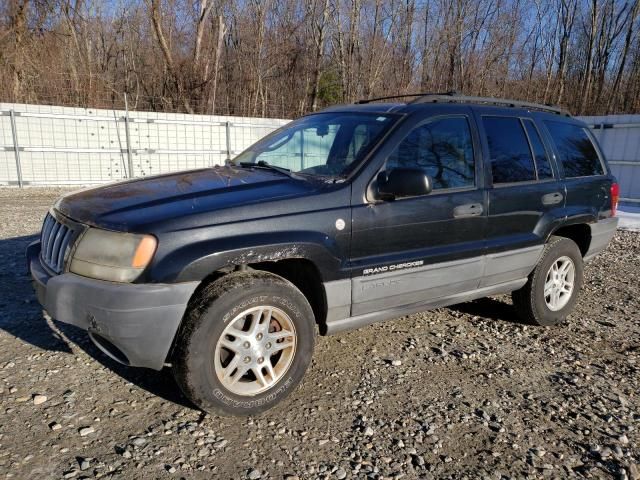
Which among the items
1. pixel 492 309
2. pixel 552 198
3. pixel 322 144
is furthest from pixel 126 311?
A: pixel 492 309

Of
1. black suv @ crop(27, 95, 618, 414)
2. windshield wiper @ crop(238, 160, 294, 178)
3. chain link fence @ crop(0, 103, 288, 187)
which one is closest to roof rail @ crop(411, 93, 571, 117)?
black suv @ crop(27, 95, 618, 414)

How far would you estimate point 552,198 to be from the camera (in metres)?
4.20

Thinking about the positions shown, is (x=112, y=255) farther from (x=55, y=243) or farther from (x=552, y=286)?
(x=552, y=286)

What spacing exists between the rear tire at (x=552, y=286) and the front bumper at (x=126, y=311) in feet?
9.91

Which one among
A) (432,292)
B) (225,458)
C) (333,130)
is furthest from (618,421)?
(333,130)

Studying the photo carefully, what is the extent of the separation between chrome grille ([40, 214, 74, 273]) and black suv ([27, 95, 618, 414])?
2 cm

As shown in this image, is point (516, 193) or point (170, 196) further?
point (516, 193)

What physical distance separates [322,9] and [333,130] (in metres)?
19.7

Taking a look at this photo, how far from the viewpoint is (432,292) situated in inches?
144

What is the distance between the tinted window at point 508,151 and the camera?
3.91 metres

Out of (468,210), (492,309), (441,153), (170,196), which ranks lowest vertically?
(492,309)

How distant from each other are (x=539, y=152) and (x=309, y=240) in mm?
2415

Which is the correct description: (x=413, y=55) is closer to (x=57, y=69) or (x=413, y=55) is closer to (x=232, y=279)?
(x=57, y=69)

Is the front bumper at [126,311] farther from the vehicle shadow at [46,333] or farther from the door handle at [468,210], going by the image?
the door handle at [468,210]
